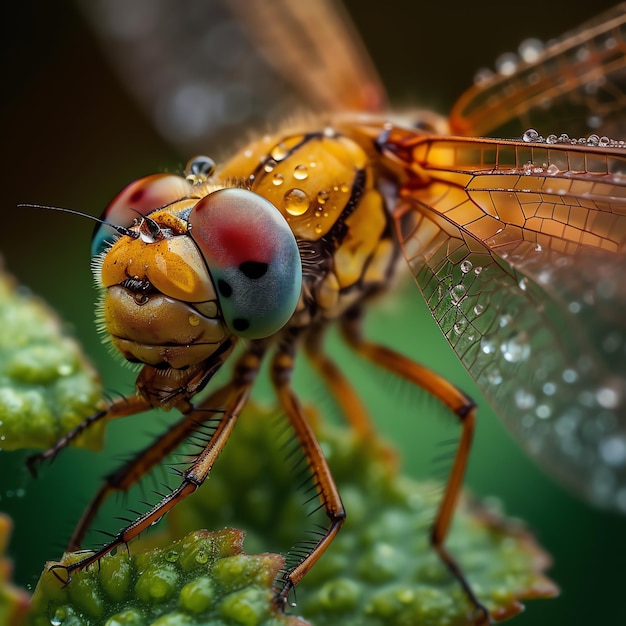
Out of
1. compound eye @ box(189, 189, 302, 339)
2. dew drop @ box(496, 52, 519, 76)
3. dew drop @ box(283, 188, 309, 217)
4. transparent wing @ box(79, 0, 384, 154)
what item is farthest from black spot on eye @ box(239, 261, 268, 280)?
transparent wing @ box(79, 0, 384, 154)

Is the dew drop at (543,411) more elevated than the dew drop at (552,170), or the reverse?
the dew drop at (552,170)

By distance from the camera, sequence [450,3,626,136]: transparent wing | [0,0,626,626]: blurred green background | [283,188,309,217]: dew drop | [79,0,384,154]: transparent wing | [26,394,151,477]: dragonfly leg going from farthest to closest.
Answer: [79,0,384,154]: transparent wing < [450,3,626,136]: transparent wing < [0,0,626,626]: blurred green background < [283,188,309,217]: dew drop < [26,394,151,477]: dragonfly leg

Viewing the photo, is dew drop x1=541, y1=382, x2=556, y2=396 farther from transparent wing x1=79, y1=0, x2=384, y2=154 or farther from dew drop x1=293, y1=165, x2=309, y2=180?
transparent wing x1=79, y1=0, x2=384, y2=154

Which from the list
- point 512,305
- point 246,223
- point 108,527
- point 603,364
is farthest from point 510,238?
point 108,527

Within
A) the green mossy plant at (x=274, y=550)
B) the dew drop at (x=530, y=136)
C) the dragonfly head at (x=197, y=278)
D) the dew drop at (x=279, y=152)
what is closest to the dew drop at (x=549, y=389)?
the green mossy plant at (x=274, y=550)

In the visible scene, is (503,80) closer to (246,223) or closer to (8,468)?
(246,223)

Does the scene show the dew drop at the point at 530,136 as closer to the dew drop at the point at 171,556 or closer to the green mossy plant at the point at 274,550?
the green mossy plant at the point at 274,550
